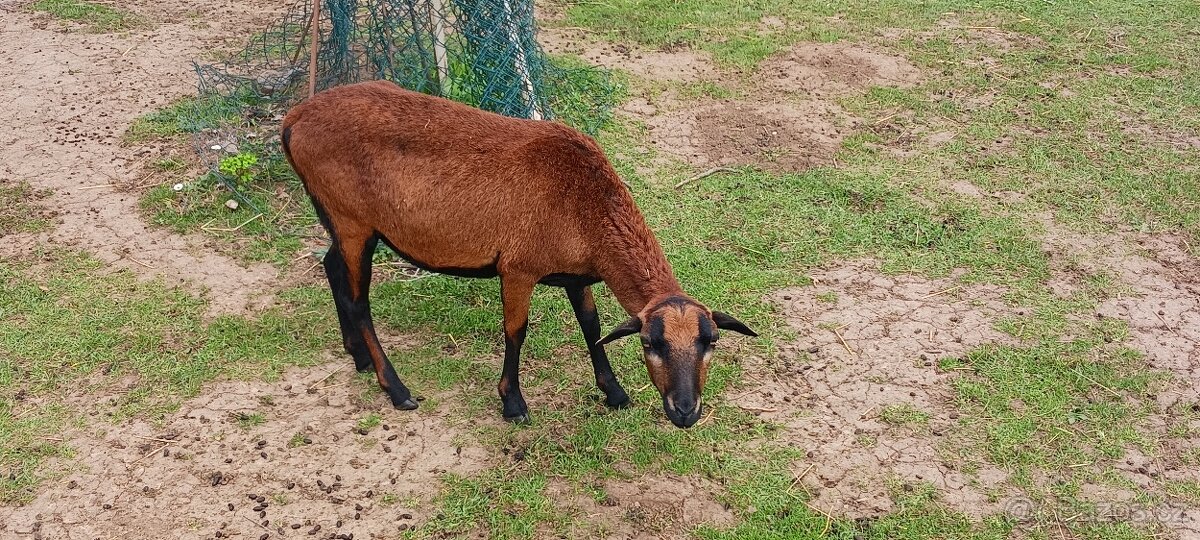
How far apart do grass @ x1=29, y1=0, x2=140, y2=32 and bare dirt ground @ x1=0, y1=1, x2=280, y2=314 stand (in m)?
0.17

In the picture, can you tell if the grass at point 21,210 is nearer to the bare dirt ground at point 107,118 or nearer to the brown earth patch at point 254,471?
the bare dirt ground at point 107,118

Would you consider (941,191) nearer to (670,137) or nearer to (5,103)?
(670,137)

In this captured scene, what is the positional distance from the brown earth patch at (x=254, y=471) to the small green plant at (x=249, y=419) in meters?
0.03

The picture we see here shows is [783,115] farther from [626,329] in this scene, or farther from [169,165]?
[169,165]

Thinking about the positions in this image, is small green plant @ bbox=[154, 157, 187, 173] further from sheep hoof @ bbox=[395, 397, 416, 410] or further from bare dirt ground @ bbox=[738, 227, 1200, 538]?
bare dirt ground @ bbox=[738, 227, 1200, 538]

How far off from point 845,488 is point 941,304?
2012mm

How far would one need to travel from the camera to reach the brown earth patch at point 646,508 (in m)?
4.85

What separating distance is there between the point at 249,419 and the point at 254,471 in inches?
18.0

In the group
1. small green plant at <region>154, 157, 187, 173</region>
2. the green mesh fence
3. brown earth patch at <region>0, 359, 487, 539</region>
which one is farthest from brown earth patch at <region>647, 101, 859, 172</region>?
small green plant at <region>154, 157, 187, 173</region>

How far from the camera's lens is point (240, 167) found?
761cm

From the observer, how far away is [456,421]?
18.4 feet

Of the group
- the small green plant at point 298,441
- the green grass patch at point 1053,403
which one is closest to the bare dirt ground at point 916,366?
the green grass patch at point 1053,403

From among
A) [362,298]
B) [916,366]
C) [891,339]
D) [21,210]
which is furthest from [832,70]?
[21,210]

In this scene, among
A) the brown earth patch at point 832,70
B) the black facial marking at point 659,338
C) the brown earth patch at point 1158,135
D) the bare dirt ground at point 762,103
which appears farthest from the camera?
the brown earth patch at point 832,70
